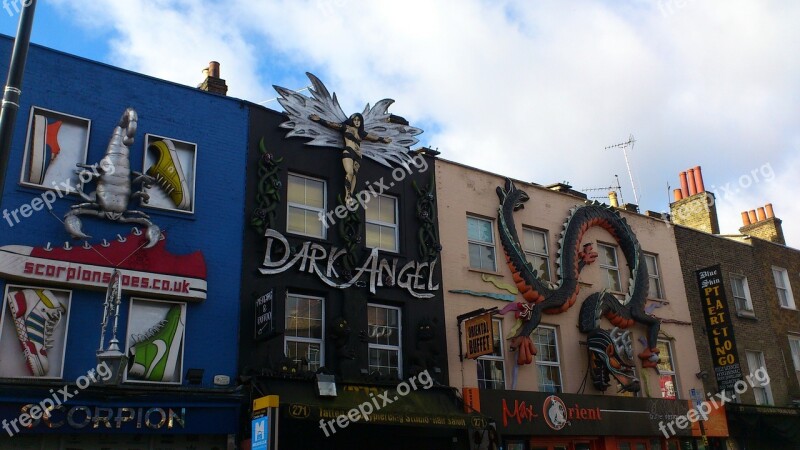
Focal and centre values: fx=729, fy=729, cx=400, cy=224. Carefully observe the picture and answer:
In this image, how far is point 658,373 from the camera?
20.7 m

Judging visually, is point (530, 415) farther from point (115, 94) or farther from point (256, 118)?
point (115, 94)

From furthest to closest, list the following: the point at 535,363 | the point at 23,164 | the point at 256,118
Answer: the point at 535,363
the point at 256,118
the point at 23,164

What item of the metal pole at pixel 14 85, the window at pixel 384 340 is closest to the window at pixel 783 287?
the window at pixel 384 340

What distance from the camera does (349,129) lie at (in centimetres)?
1658

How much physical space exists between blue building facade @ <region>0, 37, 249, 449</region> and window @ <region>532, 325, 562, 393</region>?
8.23 m

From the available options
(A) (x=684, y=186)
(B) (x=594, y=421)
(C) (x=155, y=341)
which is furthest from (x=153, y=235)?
(A) (x=684, y=186)

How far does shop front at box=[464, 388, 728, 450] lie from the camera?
1647cm

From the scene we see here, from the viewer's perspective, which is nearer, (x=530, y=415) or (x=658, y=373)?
(x=530, y=415)

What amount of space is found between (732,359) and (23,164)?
1937cm

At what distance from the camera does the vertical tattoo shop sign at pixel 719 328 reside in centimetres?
2156

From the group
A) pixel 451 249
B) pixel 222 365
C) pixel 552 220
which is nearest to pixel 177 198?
pixel 222 365

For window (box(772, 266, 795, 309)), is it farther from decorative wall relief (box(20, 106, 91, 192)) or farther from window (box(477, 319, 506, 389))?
decorative wall relief (box(20, 106, 91, 192))

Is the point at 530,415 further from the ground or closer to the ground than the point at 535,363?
closer to the ground

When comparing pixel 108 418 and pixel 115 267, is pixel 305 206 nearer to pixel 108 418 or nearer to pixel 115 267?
pixel 115 267
